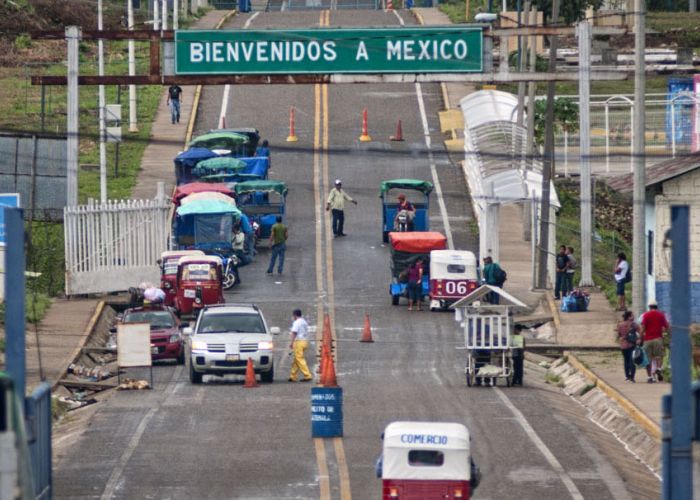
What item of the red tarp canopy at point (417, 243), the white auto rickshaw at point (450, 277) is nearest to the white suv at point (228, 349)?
the white auto rickshaw at point (450, 277)

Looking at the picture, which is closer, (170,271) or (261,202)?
(170,271)

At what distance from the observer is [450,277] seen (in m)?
41.7

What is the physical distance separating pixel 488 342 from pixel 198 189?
60.8ft

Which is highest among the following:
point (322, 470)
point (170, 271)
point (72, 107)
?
point (72, 107)

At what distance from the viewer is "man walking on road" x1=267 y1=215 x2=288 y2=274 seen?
45812 mm

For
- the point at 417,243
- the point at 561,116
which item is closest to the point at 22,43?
the point at 561,116

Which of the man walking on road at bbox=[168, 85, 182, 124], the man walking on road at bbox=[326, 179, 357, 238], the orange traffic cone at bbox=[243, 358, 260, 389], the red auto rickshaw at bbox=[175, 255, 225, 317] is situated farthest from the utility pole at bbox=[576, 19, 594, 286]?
the man walking on road at bbox=[168, 85, 182, 124]

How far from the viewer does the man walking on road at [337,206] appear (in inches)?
1969

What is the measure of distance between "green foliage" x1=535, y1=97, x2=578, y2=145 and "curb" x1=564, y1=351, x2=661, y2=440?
21.4m

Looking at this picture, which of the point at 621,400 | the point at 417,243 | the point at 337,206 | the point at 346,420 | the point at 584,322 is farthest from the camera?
the point at 337,206

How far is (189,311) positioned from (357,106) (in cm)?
3006

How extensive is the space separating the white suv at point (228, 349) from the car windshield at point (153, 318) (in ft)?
7.29

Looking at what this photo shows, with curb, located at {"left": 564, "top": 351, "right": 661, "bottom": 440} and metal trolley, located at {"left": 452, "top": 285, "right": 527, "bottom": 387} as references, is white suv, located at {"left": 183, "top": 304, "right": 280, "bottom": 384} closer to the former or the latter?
metal trolley, located at {"left": 452, "top": 285, "right": 527, "bottom": 387}

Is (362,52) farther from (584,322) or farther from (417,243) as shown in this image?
(417,243)
